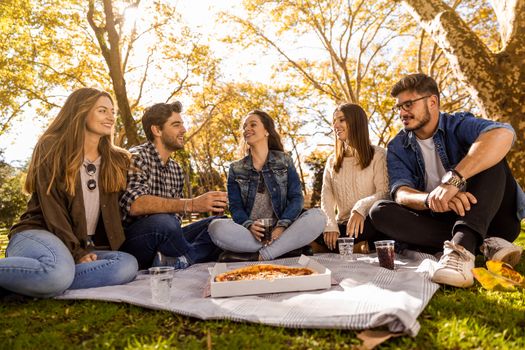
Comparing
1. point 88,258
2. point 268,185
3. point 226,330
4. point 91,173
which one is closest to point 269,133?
point 268,185

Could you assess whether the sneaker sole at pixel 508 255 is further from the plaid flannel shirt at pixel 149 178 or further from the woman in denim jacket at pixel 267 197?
the plaid flannel shirt at pixel 149 178

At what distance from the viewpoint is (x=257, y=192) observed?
464 cm

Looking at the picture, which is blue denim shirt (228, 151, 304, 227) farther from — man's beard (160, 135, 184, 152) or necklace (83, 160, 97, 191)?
necklace (83, 160, 97, 191)

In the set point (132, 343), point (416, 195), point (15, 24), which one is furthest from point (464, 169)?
point (15, 24)

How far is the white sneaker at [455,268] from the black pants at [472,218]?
0.49 feet

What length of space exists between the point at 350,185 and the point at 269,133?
108cm

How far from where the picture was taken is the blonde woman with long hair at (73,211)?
8.93ft

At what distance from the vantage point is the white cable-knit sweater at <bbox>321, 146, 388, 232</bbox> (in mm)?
4547

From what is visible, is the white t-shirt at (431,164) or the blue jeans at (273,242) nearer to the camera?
the white t-shirt at (431,164)

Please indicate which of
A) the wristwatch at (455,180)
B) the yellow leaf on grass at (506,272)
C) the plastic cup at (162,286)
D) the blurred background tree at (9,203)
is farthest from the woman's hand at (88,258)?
the blurred background tree at (9,203)

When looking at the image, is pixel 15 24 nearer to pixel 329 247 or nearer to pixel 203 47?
pixel 203 47

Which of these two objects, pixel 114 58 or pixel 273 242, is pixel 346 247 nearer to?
pixel 273 242

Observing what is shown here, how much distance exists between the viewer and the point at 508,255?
3125mm

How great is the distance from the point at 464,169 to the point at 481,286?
2.79 feet
